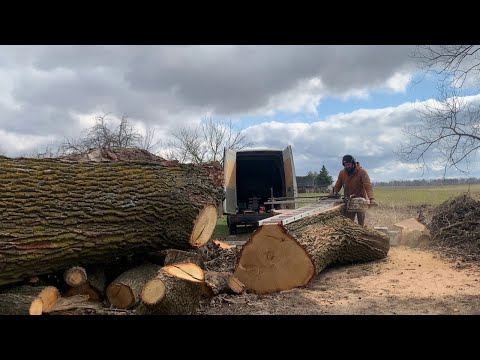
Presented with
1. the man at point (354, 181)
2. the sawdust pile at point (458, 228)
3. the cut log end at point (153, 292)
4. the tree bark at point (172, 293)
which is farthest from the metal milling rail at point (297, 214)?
the sawdust pile at point (458, 228)

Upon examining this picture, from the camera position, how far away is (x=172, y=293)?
4711 millimetres

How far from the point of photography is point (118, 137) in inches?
861

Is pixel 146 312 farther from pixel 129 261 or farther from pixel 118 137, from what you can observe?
pixel 118 137

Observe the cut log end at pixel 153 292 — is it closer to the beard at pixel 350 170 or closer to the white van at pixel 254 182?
the beard at pixel 350 170

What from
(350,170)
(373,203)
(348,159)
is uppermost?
(348,159)

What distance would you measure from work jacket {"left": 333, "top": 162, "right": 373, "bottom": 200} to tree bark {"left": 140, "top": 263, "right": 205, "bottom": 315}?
5.36 metres

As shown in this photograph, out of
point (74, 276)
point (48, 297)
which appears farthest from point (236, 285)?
point (48, 297)

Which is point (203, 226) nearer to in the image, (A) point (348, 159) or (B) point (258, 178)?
(A) point (348, 159)

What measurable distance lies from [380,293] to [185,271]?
8.84ft

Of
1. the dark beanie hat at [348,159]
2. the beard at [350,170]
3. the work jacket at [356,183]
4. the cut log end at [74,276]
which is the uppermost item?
the dark beanie hat at [348,159]

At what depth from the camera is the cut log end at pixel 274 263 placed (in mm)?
5805

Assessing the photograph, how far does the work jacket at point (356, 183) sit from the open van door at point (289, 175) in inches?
86.4
